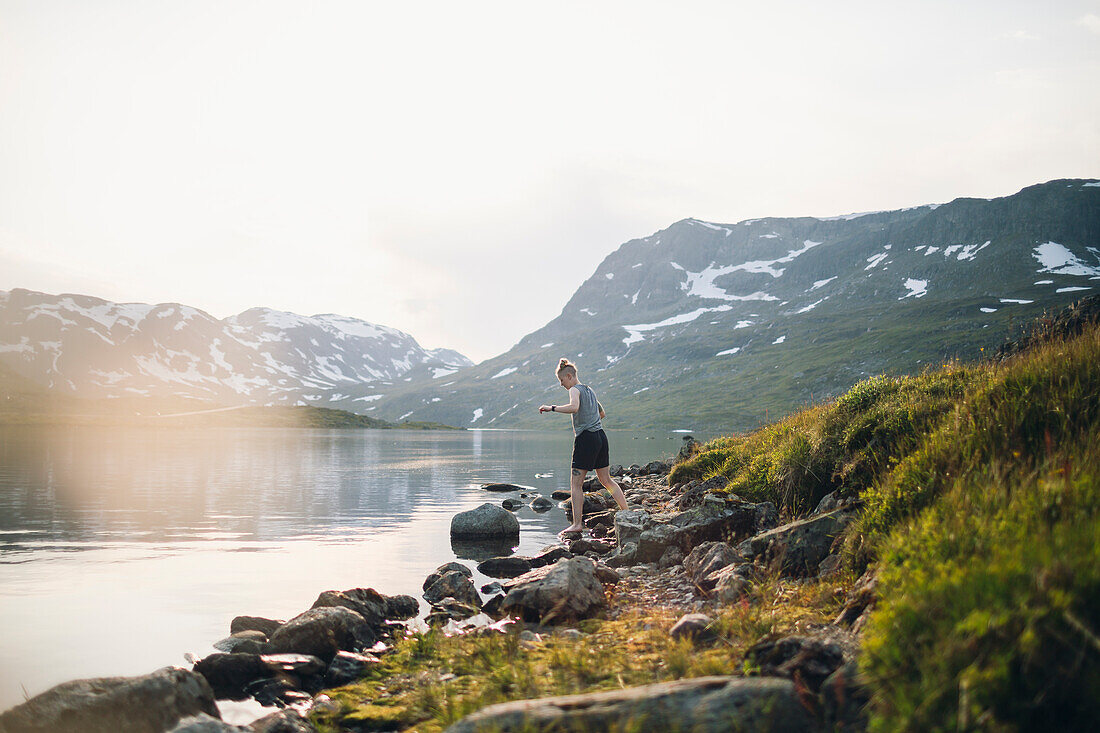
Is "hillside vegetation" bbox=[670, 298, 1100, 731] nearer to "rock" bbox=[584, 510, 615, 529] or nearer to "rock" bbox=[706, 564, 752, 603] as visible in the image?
"rock" bbox=[706, 564, 752, 603]

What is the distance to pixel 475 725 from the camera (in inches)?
175

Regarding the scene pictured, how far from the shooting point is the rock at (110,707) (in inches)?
244

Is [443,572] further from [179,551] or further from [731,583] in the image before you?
[179,551]

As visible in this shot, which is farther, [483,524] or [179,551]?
[483,524]

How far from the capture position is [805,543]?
912 cm

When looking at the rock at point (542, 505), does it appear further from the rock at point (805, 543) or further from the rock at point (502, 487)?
the rock at point (805, 543)

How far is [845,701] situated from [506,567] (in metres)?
11.0

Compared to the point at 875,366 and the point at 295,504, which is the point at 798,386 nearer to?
the point at 875,366

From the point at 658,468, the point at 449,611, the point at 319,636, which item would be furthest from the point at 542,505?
the point at 319,636

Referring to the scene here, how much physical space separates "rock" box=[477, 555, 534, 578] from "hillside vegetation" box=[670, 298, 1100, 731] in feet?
24.7

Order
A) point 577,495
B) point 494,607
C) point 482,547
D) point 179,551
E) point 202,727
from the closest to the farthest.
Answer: point 202,727 < point 494,607 < point 577,495 < point 179,551 < point 482,547

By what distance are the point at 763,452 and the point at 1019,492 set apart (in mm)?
10840

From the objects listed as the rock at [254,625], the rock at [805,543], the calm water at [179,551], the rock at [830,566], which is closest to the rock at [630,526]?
the calm water at [179,551]

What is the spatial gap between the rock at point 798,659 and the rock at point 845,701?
473mm
